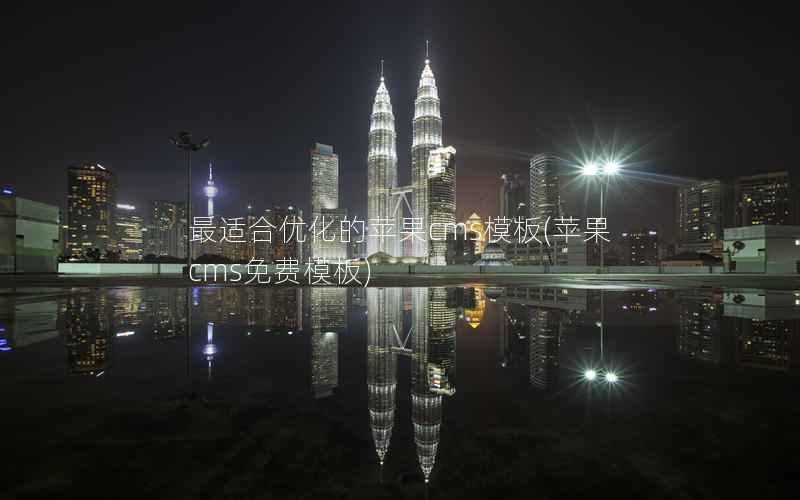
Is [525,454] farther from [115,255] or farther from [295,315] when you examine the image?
[115,255]

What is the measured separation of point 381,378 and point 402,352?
1416 mm

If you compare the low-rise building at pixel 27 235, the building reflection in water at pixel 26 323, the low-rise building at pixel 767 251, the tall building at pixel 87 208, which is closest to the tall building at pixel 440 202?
the low-rise building at pixel 767 251

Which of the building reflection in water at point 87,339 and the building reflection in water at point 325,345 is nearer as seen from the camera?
the building reflection in water at point 325,345

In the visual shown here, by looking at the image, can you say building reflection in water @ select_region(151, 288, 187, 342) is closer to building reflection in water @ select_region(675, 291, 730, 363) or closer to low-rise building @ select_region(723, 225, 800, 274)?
building reflection in water @ select_region(675, 291, 730, 363)

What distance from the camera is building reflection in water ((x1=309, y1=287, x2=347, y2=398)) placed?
4473mm

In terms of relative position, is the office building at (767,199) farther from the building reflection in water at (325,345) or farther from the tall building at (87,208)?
the tall building at (87,208)

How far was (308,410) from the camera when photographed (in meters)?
3.56

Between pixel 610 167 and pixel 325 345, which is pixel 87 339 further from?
pixel 610 167

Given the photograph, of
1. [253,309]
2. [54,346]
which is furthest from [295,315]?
[54,346]

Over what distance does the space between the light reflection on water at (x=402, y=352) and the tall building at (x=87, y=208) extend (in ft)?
761

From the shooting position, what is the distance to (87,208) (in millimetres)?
192000

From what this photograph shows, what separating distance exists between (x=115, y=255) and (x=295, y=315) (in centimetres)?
6969

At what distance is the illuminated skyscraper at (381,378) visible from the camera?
3135mm

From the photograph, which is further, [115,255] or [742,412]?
[115,255]
